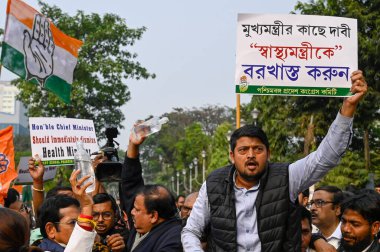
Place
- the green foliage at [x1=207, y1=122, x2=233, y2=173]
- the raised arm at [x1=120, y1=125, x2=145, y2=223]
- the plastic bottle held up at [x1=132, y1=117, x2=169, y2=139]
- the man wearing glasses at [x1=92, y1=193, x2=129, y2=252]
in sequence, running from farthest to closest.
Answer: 1. the green foliage at [x1=207, y1=122, x2=233, y2=173]
2. the man wearing glasses at [x1=92, y1=193, x2=129, y2=252]
3. the raised arm at [x1=120, y1=125, x2=145, y2=223]
4. the plastic bottle held up at [x1=132, y1=117, x2=169, y2=139]

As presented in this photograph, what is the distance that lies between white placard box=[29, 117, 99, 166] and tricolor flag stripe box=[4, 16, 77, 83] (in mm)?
664

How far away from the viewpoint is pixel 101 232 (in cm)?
602

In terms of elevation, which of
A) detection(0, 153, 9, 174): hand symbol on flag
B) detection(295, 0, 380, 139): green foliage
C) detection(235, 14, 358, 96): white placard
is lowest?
detection(0, 153, 9, 174): hand symbol on flag

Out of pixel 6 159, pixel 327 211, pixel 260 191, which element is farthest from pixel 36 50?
pixel 260 191

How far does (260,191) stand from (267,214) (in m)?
0.14

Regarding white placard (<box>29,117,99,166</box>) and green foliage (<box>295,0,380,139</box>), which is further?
green foliage (<box>295,0,380,139</box>)

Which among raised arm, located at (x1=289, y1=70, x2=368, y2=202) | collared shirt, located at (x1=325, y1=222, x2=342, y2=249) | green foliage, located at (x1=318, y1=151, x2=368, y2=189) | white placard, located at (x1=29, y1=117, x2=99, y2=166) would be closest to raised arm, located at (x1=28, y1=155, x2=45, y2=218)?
white placard, located at (x1=29, y1=117, x2=99, y2=166)

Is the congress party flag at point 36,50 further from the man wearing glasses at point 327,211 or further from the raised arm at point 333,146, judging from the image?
the raised arm at point 333,146

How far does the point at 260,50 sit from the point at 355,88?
382 cm

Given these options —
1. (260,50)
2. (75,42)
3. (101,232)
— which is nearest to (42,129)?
(75,42)

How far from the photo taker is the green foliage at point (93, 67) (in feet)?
107

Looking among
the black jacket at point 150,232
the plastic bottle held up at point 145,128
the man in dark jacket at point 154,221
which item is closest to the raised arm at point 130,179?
the black jacket at point 150,232

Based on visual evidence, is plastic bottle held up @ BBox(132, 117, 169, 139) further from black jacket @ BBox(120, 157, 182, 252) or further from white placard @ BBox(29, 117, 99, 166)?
white placard @ BBox(29, 117, 99, 166)

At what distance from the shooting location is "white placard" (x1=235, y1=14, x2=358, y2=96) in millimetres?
7605
